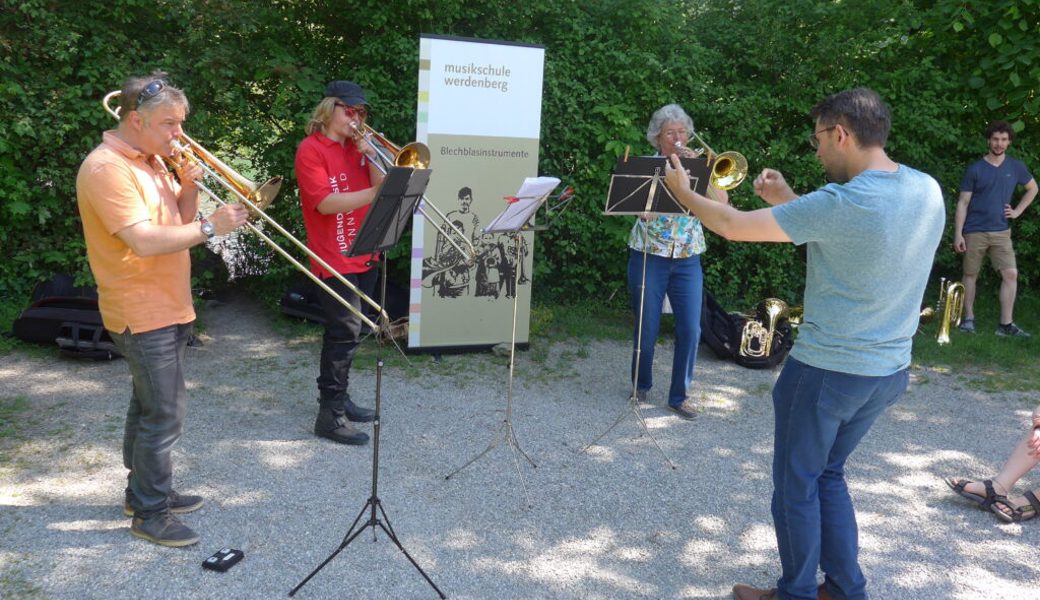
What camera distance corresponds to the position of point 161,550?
A: 3531 mm

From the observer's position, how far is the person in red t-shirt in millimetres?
4363

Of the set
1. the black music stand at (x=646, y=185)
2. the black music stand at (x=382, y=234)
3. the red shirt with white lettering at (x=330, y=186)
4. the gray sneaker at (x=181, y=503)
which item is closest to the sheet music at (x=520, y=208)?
the black music stand at (x=646, y=185)

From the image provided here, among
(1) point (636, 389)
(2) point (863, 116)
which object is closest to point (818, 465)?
(2) point (863, 116)

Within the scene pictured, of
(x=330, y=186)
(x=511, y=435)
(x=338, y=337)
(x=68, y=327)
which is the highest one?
(x=330, y=186)

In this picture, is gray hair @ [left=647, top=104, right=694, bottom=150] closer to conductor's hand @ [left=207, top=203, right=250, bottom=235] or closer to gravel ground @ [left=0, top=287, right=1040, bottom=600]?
gravel ground @ [left=0, top=287, right=1040, bottom=600]

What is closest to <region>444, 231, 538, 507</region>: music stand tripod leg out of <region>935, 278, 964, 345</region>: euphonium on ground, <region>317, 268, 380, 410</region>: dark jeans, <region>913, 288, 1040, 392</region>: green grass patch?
<region>317, 268, 380, 410</region>: dark jeans

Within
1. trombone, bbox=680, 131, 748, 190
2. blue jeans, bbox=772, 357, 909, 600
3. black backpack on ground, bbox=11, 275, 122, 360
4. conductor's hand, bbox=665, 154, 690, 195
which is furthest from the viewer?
black backpack on ground, bbox=11, 275, 122, 360

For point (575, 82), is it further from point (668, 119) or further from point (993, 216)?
point (993, 216)

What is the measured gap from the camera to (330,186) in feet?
14.5

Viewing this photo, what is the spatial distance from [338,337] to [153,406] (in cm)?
135

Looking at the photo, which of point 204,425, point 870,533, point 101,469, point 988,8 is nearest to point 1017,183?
point 988,8

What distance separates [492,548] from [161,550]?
4.69 ft

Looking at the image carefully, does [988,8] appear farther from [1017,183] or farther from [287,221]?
[287,221]

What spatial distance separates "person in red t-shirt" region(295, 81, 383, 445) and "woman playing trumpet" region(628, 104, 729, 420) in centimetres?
177
